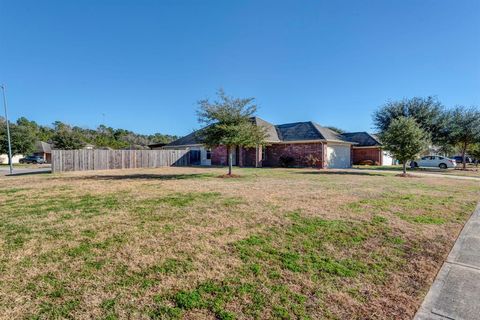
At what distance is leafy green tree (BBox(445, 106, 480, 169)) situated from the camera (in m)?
23.3

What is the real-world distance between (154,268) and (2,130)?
51.1 metres

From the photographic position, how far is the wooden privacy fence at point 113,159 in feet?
69.4

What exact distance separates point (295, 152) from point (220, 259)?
2218 cm

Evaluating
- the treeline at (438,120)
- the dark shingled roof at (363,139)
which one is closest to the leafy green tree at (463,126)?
the treeline at (438,120)

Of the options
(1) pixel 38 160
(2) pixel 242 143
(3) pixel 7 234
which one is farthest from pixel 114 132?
(3) pixel 7 234

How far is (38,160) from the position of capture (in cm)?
4747

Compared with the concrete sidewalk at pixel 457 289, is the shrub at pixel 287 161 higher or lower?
higher

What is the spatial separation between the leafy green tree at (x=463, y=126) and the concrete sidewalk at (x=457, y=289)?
24930mm

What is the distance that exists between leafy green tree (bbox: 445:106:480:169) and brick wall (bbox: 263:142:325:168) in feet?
39.2

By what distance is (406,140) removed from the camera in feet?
53.3

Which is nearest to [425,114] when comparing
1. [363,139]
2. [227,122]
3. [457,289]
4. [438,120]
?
[438,120]

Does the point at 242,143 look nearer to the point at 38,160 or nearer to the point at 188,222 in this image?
the point at 188,222

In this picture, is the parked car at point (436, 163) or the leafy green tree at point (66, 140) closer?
the parked car at point (436, 163)

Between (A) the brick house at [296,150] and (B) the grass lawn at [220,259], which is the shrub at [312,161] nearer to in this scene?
(A) the brick house at [296,150]
